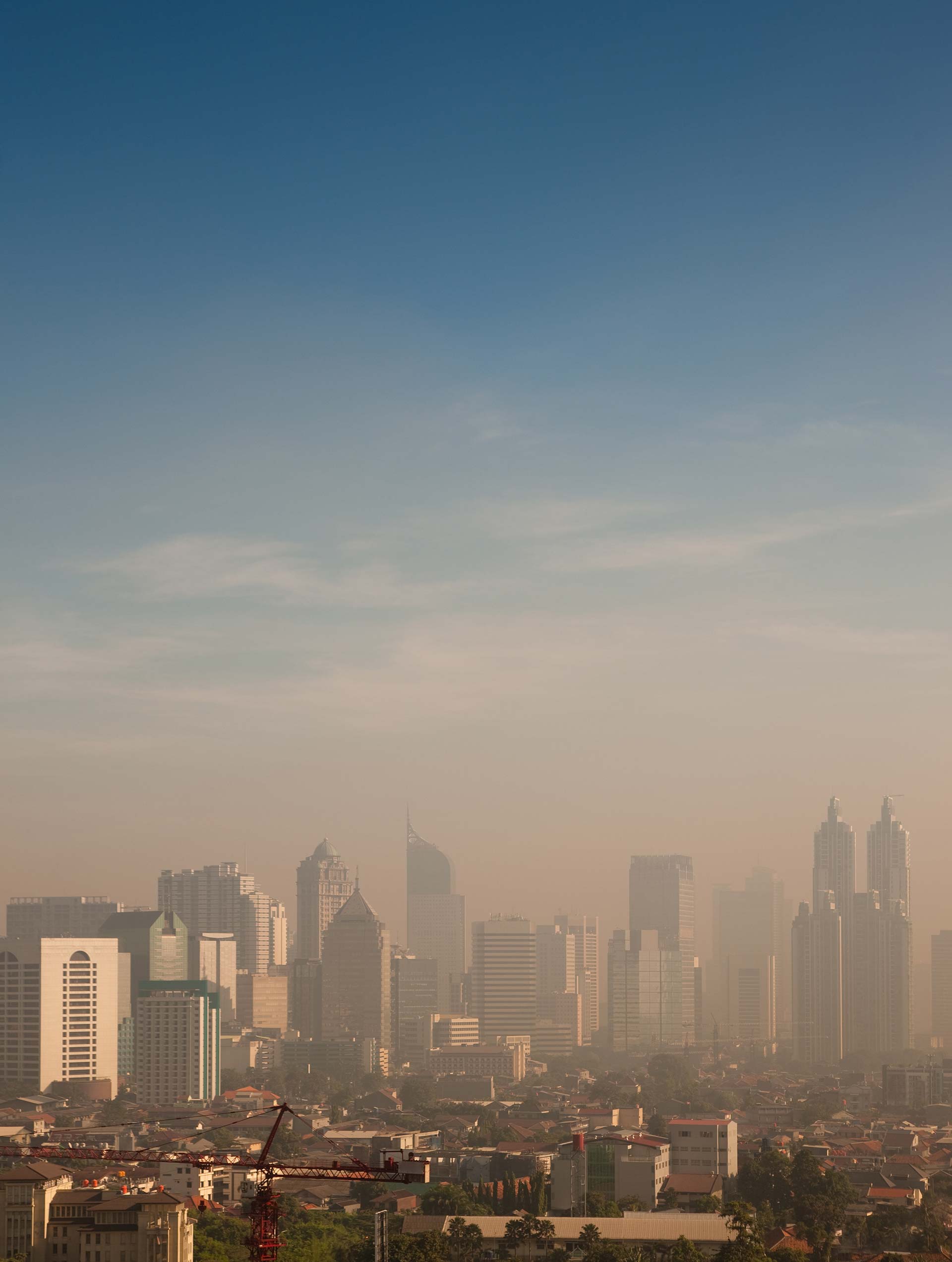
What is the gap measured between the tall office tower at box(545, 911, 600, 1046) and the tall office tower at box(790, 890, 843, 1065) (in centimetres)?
1894

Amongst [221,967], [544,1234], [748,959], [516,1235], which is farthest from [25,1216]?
[748,959]

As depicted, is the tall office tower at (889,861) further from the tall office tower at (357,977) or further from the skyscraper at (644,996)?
the tall office tower at (357,977)

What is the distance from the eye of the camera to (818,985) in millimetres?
84375

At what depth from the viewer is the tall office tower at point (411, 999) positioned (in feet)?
268

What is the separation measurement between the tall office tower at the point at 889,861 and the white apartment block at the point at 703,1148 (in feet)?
187

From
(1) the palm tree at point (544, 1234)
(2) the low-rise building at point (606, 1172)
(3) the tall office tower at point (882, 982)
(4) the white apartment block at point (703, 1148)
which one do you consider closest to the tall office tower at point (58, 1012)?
(4) the white apartment block at point (703, 1148)

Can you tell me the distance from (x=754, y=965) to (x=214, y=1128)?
216 feet

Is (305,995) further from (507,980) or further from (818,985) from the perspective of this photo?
(818,985)

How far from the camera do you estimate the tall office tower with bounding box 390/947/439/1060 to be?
81750 millimetres

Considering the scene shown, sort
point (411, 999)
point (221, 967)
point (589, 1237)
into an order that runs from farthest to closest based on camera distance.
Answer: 1. point (411, 999)
2. point (221, 967)
3. point (589, 1237)

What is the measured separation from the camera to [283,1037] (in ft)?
247

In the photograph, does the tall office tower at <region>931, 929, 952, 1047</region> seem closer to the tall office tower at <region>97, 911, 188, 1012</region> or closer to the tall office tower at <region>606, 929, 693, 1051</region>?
the tall office tower at <region>606, 929, 693, 1051</region>

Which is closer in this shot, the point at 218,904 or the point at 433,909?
the point at 218,904

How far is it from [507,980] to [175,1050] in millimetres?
33203
